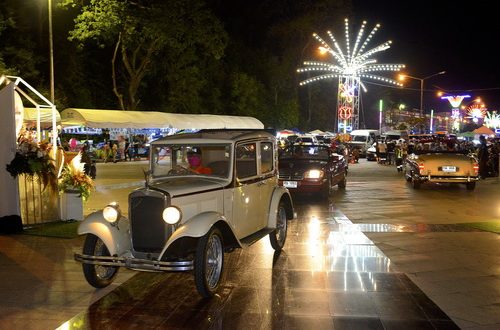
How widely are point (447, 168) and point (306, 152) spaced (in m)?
4.59

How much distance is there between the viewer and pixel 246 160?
8188mm

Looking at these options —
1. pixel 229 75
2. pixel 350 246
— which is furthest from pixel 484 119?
pixel 350 246

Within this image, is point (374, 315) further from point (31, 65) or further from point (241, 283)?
Answer: point (31, 65)

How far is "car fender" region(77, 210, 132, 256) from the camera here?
22.0 ft

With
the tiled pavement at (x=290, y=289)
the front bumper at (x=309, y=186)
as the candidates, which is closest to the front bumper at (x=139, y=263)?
the tiled pavement at (x=290, y=289)

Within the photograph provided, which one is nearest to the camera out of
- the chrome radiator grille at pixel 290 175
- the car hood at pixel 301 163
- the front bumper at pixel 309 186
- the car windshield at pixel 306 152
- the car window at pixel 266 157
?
the car window at pixel 266 157

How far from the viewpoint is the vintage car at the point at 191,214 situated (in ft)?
21.3

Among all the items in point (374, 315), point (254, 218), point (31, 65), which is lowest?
point (374, 315)

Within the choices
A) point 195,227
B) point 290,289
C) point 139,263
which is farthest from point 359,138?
point 139,263

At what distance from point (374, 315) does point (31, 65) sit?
28744 mm

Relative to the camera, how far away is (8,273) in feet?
25.1

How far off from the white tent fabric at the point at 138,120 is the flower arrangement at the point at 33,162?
659 inches

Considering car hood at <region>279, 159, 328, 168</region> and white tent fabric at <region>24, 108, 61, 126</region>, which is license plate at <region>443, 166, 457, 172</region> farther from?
white tent fabric at <region>24, 108, 61, 126</region>

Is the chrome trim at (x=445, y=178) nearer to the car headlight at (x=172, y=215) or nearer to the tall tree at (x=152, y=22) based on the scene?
the car headlight at (x=172, y=215)
